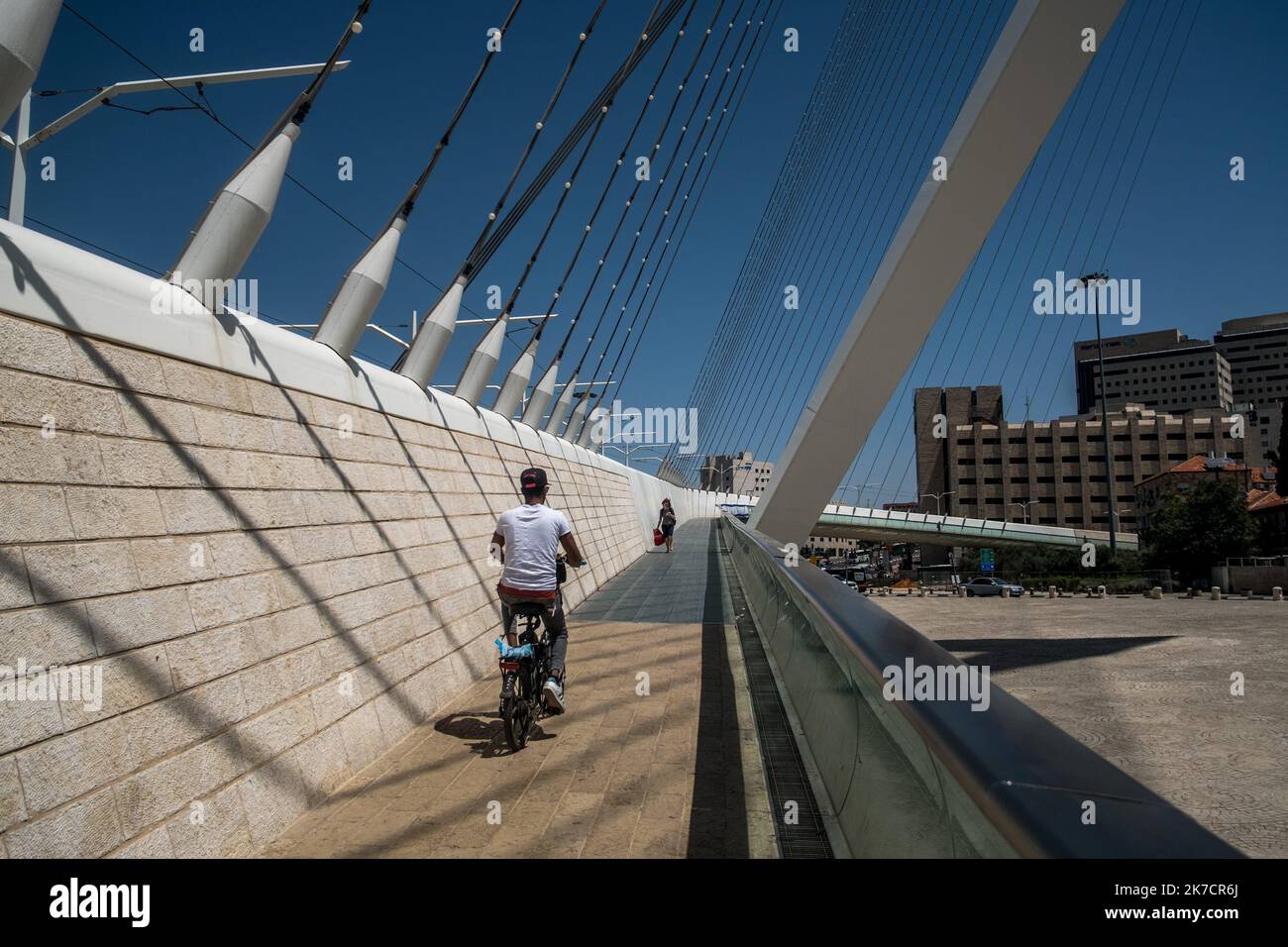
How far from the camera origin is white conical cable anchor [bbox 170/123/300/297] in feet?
16.2

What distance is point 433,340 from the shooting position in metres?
8.84

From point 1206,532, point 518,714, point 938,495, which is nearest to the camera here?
point 518,714

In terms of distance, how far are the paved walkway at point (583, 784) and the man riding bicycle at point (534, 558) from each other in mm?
625

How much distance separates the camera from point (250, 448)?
184 inches

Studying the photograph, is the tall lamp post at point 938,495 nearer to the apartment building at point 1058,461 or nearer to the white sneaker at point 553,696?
the apartment building at point 1058,461

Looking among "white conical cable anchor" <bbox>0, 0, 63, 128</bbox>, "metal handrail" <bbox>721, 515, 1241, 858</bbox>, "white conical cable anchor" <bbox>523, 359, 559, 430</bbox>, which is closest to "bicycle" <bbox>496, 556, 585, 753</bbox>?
"metal handrail" <bbox>721, 515, 1241, 858</bbox>

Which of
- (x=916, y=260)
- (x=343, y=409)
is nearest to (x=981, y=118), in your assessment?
(x=916, y=260)

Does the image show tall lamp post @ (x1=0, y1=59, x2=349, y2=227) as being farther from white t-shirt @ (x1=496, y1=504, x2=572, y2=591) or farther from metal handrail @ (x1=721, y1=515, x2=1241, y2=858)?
metal handrail @ (x1=721, y1=515, x2=1241, y2=858)

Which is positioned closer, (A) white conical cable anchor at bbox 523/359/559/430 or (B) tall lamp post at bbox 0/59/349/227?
(B) tall lamp post at bbox 0/59/349/227

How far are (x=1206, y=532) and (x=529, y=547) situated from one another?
6019 cm

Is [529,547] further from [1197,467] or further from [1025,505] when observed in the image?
[1197,467]

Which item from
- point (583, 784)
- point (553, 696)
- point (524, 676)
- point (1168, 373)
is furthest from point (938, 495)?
point (1168, 373)

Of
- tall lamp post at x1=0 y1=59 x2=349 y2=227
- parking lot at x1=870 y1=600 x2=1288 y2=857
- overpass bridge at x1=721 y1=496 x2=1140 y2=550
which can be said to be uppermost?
tall lamp post at x1=0 y1=59 x2=349 y2=227

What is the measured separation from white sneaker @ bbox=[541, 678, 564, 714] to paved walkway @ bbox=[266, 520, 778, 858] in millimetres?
127
